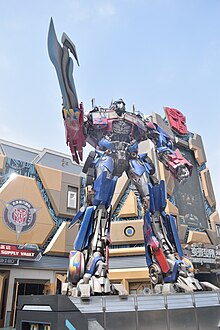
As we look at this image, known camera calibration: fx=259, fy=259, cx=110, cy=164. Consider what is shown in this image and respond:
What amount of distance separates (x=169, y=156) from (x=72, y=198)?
8.77 metres

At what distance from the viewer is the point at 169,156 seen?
19.5ft

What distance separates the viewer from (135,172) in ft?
17.8

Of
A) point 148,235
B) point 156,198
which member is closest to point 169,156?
point 156,198

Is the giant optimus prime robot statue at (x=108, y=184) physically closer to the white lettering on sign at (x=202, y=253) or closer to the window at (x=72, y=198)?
the window at (x=72, y=198)

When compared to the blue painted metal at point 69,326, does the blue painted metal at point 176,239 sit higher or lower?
higher

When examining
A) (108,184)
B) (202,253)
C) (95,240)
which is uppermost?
(202,253)

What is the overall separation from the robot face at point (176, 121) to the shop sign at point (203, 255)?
7.63 meters

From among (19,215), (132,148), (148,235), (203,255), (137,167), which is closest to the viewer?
(148,235)

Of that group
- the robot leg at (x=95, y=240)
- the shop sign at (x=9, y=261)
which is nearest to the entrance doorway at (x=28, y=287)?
the shop sign at (x=9, y=261)

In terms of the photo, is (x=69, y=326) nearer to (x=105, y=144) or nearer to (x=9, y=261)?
(x=105, y=144)

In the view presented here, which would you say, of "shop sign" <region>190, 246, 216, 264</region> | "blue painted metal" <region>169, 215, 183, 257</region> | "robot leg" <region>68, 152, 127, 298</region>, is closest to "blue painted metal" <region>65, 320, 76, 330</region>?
"robot leg" <region>68, 152, 127, 298</region>

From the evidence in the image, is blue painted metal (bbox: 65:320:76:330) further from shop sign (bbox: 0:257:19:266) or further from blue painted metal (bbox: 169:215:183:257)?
shop sign (bbox: 0:257:19:266)

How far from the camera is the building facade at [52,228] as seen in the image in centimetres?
1123

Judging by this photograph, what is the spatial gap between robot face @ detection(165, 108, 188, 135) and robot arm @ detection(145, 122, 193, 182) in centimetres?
1139
